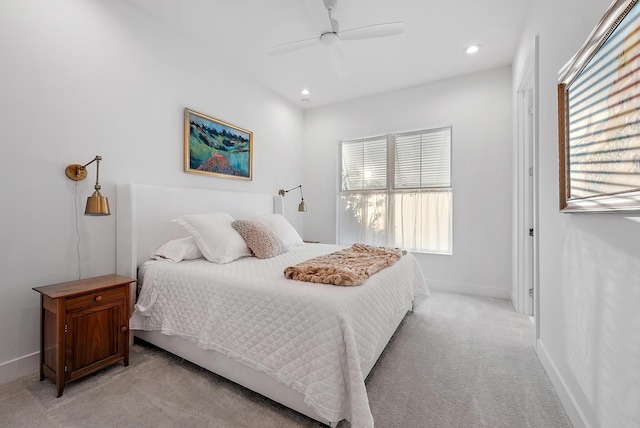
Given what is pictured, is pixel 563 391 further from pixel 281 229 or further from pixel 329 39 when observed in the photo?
pixel 329 39

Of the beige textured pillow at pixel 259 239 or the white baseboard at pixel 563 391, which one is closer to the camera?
the white baseboard at pixel 563 391

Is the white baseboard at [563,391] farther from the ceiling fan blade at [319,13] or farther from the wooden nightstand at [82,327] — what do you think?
the ceiling fan blade at [319,13]

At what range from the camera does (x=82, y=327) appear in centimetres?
173

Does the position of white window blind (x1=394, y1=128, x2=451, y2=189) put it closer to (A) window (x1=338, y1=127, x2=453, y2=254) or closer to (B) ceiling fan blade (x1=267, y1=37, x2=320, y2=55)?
(A) window (x1=338, y1=127, x2=453, y2=254)

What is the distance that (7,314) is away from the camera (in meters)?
1.80

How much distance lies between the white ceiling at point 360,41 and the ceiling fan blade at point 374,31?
11.4 inches

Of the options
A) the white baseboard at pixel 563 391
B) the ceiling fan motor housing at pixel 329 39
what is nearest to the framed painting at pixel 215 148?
the ceiling fan motor housing at pixel 329 39

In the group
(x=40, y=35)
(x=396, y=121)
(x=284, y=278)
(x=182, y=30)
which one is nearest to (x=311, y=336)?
(x=284, y=278)

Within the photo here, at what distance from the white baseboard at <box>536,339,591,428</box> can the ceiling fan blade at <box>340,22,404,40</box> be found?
2571 millimetres

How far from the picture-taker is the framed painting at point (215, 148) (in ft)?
9.60

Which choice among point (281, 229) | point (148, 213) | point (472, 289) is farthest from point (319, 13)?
point (472, 289)

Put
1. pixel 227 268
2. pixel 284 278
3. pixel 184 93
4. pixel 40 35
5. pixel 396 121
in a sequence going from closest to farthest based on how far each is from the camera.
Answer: pixel 284 278 < pixel 40 35 < pixel 227 268 < pixel 184 93 < pixel 396 121

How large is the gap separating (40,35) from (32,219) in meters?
1.27

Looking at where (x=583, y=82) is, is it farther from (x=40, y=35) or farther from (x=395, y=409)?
(x=40, y=35)
